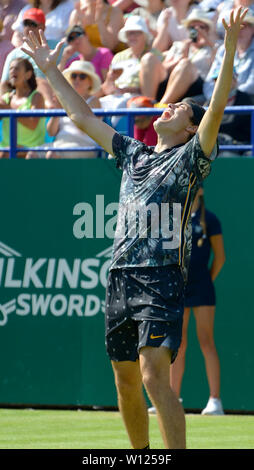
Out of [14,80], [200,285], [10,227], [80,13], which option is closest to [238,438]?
Result: [200,285]

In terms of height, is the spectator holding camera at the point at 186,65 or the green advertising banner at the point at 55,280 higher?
the spectator holding camera at the point at 186,65

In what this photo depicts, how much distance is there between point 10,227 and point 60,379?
1525 millimetres

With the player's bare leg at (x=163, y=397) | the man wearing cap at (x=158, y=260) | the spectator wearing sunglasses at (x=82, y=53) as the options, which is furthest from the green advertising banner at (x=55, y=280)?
the player's bare leg at (x=163, y=397)

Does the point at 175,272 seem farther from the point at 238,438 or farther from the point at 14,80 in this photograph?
the point at 14,80

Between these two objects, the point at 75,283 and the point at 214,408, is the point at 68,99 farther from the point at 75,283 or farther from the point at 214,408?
the point at 214,408

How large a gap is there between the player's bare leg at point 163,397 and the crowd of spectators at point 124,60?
14.5 ft

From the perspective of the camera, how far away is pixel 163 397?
5547 mm

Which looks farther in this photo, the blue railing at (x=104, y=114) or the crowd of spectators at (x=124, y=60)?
the crowd of spectators at (x=124, y=60)

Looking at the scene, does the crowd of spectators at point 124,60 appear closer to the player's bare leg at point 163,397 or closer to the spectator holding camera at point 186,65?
the spectator holding camera at point 186,65

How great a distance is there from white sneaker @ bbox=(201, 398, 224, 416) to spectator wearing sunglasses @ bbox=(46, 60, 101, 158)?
2.59 metres

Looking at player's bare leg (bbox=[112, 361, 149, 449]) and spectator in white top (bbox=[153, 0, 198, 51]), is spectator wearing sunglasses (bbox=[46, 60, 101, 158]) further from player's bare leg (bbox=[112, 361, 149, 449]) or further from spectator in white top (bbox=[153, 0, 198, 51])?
player's bare leg (bbox=[112, 361, 149, 449])

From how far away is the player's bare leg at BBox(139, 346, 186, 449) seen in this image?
552 cm

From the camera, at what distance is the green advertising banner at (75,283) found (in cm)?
940

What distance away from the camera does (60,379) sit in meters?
9.72
